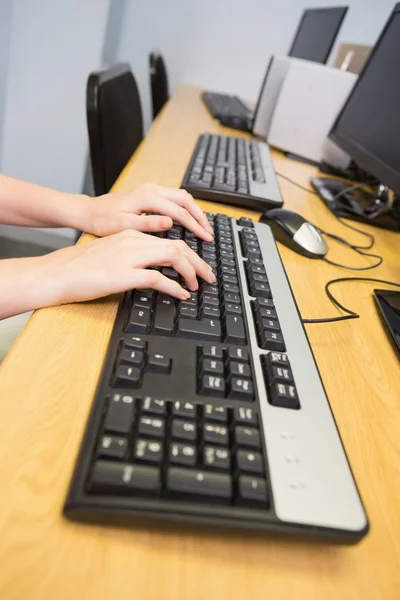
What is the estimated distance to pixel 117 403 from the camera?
0.97ft

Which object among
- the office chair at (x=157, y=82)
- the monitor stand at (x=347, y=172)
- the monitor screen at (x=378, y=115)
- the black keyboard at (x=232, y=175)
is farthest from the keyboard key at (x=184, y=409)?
the office chair at (x=157, y=82)

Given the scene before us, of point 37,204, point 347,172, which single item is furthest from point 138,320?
point 347,172

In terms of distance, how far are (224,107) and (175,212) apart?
1.29 metres

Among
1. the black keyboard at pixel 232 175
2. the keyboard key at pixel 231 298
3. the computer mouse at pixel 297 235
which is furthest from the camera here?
the black keyboard at pixel 232 175

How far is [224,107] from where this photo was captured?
5.54ft

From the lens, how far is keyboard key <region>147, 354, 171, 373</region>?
1.10 ft

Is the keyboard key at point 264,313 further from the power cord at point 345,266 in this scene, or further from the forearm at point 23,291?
the forearm at point 23,291

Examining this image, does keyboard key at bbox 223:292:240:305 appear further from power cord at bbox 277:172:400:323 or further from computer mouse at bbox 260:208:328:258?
computer mouse at bbox 260:208:328:258

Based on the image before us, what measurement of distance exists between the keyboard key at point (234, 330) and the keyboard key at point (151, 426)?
0.12 meters

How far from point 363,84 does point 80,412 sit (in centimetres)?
107

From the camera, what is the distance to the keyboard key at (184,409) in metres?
0.30

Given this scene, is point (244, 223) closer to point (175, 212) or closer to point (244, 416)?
point (175, 212)

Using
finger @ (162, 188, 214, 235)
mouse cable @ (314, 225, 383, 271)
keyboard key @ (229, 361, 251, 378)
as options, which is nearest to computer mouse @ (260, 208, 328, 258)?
mouse cable @ (314, 225, 383, 271)

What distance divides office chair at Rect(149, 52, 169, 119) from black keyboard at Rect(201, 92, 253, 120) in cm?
18
